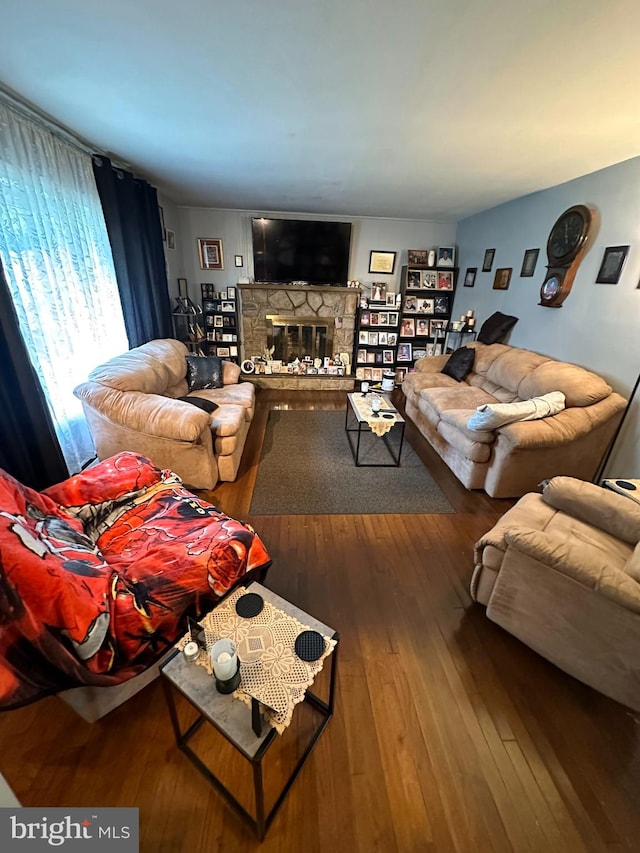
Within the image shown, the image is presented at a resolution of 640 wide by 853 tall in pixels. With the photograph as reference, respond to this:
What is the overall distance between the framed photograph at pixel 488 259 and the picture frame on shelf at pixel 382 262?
1.24 meters

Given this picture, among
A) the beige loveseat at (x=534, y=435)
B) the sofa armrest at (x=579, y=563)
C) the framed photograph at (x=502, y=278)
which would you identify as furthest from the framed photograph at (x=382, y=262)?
the sofa armrest at (x=579, y=563)

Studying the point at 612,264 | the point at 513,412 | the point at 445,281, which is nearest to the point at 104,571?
the point at 513,412

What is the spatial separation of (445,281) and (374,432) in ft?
10.1

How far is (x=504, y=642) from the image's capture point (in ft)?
5.18

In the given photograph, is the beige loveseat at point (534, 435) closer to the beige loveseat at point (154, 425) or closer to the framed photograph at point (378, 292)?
the beige loveseat at point (154, 425)

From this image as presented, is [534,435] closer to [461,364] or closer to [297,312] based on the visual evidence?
[461,364]

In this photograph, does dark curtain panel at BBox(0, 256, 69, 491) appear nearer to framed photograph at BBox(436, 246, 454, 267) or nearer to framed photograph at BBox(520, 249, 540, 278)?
framed photograph at BBox(520, 249, 540, 278)

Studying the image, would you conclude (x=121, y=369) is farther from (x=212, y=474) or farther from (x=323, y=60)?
(x=323, y=60)

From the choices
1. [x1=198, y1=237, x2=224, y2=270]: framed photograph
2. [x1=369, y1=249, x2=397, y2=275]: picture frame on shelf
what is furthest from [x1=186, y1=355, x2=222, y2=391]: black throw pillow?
[x1=369, y1=249, x2=397, y2=275]: picture frame on shelf

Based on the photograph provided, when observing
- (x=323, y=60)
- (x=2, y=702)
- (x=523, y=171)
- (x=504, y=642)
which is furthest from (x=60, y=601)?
(x=523, y=171)

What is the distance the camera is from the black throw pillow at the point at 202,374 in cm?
349

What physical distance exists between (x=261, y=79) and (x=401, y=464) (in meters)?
2.64

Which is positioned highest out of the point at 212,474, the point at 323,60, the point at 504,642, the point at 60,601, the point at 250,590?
the point at 323,60

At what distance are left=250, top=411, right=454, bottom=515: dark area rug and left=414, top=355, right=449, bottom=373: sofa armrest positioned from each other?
1.29 metres
